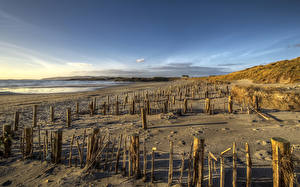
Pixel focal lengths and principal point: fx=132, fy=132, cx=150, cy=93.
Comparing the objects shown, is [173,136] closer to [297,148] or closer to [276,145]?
[276,145]

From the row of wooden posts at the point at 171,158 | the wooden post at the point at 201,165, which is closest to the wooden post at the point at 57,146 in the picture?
the row of wooden posts at the point at 171,158

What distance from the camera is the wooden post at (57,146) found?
3.13m

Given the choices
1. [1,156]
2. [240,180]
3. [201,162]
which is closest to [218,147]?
[240,180]

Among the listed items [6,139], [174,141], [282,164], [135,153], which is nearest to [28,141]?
[6,139]

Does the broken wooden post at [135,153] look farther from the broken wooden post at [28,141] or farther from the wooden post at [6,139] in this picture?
the wooden post at [6,139]

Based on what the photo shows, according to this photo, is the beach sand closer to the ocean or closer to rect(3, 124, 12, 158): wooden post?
rect(3, 124, 12, 158): wooden post

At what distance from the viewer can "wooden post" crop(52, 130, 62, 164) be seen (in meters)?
3.13

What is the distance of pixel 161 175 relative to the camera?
9.09ft

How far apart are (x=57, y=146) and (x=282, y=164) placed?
14.2ft

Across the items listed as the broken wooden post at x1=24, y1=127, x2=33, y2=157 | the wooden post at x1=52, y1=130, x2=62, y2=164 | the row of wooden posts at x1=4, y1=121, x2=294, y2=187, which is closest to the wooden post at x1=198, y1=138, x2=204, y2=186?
Result: the row of wooden posts at x1=4, y1=121, x2=294, y2=187

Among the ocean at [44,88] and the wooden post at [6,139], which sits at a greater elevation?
the ocean at [44,88]

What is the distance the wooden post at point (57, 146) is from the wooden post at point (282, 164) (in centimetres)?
419

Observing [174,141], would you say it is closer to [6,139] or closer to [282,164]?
[282,164]

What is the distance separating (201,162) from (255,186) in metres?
1.16
